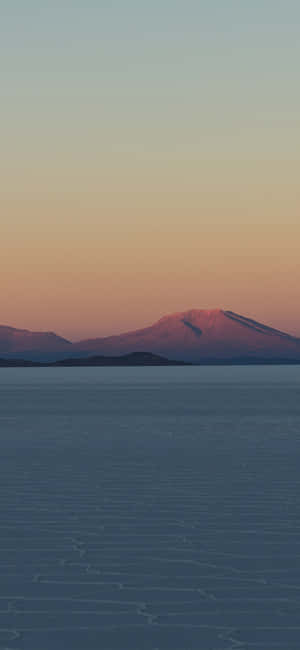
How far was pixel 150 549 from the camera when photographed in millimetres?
19578

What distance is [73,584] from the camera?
16.4 meters

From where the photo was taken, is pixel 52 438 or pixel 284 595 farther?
pixel 52 438

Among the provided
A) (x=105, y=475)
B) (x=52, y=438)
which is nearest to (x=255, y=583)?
(x=105, y=475)

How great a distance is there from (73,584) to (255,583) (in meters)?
3.10

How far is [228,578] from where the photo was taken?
16.7m

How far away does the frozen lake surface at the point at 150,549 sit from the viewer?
13.7 metres

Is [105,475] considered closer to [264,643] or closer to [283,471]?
[283,471]

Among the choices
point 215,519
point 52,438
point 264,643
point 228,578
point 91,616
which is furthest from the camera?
point 52,438

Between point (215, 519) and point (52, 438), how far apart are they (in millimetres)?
29509

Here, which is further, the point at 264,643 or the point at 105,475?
the point at 105,475

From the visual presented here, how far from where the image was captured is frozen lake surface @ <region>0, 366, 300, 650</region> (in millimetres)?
13672

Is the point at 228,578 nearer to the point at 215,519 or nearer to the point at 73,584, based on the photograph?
the point at 73,584

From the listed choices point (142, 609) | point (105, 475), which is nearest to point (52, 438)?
point (105, 475)

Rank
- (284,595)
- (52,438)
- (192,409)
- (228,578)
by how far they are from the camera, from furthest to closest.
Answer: (192,409) < (52,438) < (228,578) < (284,595)
